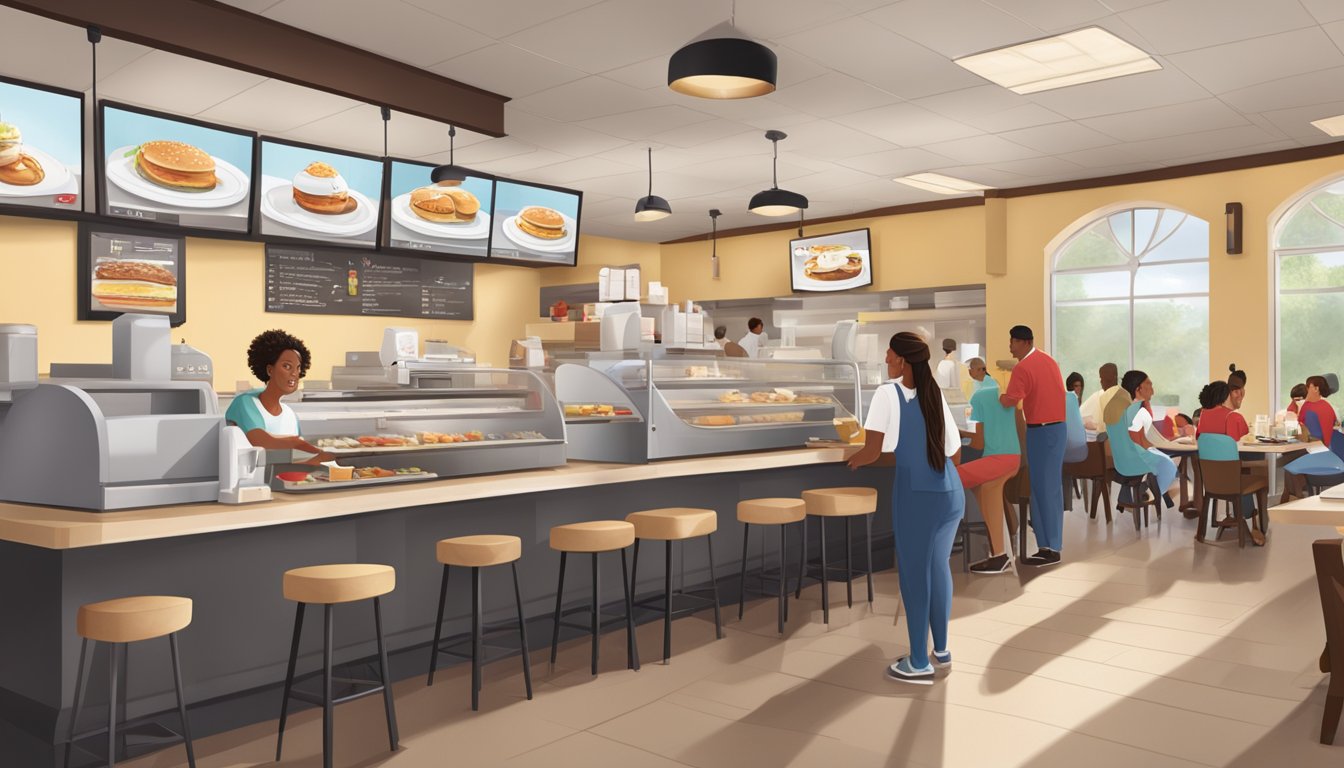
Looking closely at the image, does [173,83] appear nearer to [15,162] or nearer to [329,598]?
[15,162]

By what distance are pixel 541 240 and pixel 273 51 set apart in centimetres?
330

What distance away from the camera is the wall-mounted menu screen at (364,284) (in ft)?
26.7

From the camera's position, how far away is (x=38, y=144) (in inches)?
219

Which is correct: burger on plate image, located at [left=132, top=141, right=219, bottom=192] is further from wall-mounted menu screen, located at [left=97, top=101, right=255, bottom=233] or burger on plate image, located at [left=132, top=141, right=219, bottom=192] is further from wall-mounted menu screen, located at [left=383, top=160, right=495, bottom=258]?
wall-mounted menu screen, located at [left=383, top=160, right=495, bottom=258]

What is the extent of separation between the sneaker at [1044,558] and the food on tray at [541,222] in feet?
15.2

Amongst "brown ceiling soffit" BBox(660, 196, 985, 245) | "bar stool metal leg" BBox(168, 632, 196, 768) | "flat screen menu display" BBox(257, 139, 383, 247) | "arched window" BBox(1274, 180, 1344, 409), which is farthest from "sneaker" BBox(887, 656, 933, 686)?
"brown ceiling soffit" BBox(660, 196, 985, 245)

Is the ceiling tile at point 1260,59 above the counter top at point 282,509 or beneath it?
above

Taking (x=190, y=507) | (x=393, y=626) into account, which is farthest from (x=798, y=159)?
(x=190, y=507)

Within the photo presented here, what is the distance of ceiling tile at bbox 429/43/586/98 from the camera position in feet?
18.0

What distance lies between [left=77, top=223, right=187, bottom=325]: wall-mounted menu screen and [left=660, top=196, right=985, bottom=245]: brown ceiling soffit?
674 cm

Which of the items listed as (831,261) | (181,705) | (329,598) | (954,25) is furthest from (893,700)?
(831,261)

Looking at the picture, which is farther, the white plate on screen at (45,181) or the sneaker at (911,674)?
the white plate on screen at (45,181)

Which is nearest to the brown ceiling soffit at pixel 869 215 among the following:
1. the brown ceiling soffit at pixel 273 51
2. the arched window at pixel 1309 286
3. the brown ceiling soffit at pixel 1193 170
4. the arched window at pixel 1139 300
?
the brown ceiling soffit at pixel 1193 170

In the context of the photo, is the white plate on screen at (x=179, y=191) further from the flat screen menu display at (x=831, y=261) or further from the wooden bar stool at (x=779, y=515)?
the flat screen menu display at (x=831, y=261)
